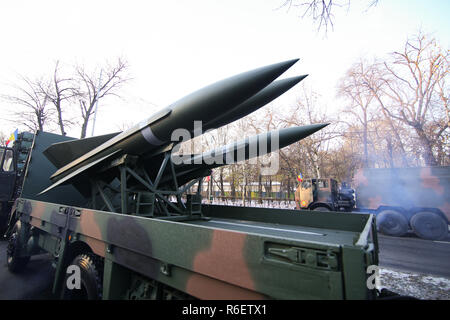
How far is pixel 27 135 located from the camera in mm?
5840

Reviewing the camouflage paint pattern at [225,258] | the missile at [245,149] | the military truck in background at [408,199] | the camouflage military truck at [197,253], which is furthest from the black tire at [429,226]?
the camouflage paint pattern at [225,258]

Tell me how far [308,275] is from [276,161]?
59.3 feet

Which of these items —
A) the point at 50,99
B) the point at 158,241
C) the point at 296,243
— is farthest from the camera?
the point at 50,99

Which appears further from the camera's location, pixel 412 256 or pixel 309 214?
pixel 412 256

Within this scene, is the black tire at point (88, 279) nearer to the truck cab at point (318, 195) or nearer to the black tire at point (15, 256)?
the black tire at point (15, 256)

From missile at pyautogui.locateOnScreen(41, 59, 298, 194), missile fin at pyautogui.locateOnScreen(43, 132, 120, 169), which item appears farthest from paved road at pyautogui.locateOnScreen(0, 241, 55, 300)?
missile fin at pyautogui.locateOnScreen(43, 132, 120, 169)

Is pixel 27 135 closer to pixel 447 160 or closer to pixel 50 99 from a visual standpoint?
pixel 50 99

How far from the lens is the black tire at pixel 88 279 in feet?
6.84

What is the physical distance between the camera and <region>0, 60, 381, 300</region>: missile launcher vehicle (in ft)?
3.45

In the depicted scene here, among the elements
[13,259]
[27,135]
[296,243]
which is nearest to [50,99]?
[27,135]

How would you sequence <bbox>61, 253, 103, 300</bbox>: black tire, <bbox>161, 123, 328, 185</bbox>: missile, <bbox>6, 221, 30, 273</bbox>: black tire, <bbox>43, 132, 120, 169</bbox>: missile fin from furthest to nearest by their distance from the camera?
<bbox>43, 132, 120, 169</bbox>: missile fin
<bbox>6, 221, 30, 273</bbox>: black tire
<bbox>161, 123, 328, 185</bbox>: missile
<bbox>61, 253, 103, 300</bbox>: black tire

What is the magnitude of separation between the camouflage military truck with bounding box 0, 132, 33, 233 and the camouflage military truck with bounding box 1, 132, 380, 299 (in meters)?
3.09

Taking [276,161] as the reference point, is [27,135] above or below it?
below

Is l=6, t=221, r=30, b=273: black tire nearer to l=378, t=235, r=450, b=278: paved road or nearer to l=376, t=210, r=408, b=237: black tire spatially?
l=378, t=235, r=450, b=278: paved road
